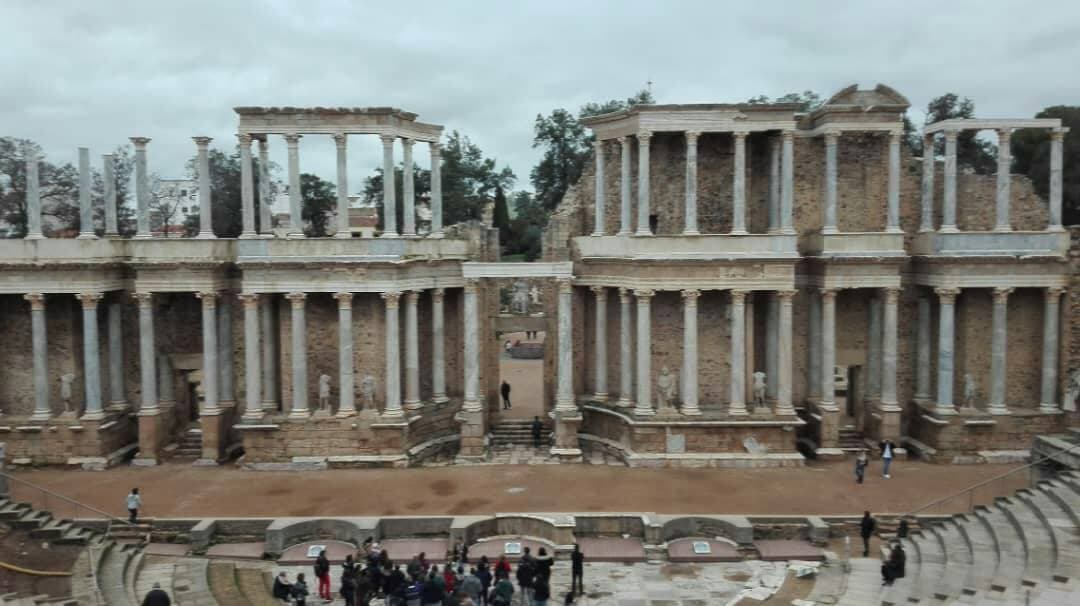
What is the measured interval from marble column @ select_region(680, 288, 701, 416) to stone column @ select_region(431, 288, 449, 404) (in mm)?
8276

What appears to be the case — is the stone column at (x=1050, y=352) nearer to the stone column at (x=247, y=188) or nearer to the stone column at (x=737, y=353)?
the stone column at (x=737, y=353)

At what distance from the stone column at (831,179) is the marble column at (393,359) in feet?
46.5

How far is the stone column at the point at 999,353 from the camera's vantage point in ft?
85.3

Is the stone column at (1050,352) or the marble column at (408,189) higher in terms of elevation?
the marble column at (408,189)

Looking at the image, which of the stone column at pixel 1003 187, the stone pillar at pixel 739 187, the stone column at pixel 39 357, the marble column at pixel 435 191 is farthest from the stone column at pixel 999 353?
the stone column at pixel 39 357

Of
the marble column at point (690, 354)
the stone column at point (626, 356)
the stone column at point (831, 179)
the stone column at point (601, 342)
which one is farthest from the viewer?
the stone column at point (601, 342)

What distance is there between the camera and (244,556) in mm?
19016

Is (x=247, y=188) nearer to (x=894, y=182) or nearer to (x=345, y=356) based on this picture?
(x=345, y=356)

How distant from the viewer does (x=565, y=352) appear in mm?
26812

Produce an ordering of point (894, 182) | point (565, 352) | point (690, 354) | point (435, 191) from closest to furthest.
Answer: point (690, 354) < point (894, 182) < point (565, 352) < point (435, 191)

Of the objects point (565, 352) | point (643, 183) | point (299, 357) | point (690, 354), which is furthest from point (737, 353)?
point (299, 357)

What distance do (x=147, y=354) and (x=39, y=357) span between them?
3384 millimetres

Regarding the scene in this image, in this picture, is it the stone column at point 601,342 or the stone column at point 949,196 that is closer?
the stone column at point 949,196

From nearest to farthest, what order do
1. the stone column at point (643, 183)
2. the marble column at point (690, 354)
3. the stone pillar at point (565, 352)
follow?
the marble column at point (690, 354) < the stone column at point (643, 183) < the stone pillar at point (565, 352)
